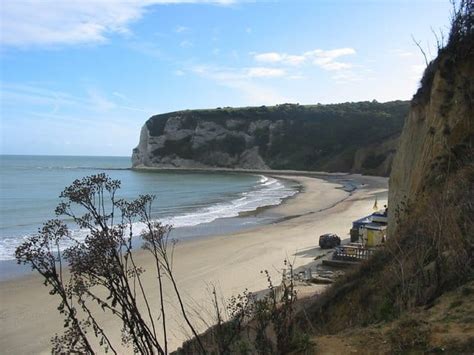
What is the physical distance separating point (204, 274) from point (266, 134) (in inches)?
3653

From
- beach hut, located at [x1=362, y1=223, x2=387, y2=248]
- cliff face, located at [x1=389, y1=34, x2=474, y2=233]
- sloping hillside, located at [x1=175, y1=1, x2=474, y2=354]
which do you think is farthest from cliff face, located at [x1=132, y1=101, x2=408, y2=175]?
sloping hillside, located at [x1=175, y1=1, x2=474, y2=354]

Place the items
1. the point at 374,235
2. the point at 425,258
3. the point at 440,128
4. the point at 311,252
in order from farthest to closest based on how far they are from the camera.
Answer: the point at 311,252, the point at 374,235, the point at 440,128, the point at 425,258

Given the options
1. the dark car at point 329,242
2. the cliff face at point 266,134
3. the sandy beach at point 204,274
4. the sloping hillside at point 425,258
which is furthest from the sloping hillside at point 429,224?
the cliff face at point 266,134

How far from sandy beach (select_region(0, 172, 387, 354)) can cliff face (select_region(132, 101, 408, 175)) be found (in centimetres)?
7055

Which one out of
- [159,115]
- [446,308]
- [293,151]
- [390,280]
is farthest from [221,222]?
[159,115]

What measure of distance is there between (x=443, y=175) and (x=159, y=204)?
3380 cm

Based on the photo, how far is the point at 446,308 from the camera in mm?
4254

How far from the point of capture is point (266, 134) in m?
108

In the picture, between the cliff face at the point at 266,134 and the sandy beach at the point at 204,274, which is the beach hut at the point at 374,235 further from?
the cliff face at the point at 266,134

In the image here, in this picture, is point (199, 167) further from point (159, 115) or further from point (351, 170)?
point (351, 170)

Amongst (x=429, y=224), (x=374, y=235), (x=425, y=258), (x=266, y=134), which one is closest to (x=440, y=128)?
(x=429, y=224)

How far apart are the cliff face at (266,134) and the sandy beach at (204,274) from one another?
70552 millimetres

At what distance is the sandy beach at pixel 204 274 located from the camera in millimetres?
11377

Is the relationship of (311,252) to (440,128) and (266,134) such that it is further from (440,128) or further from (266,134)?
(266,134)
